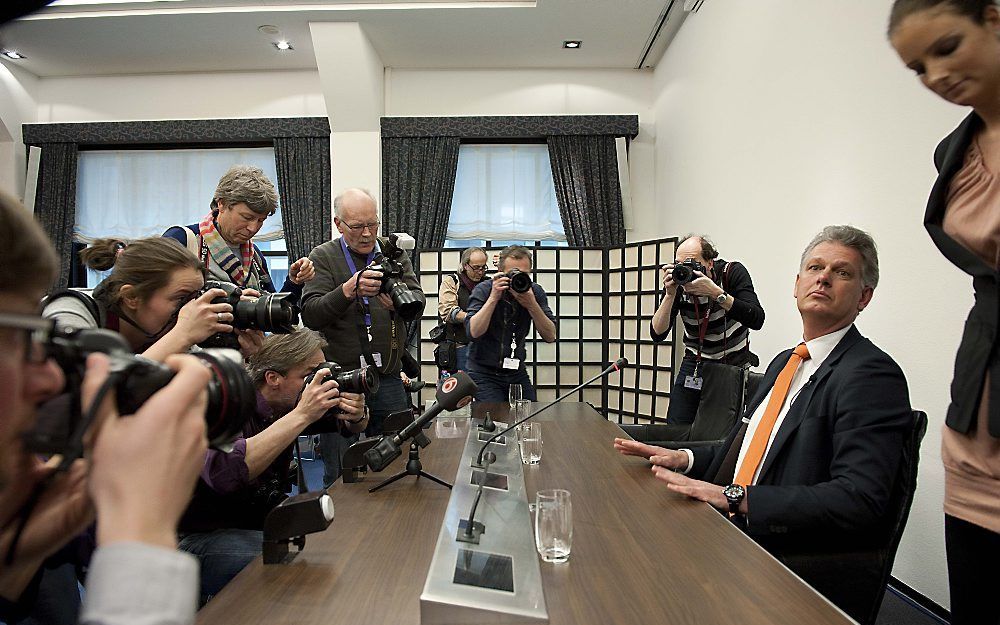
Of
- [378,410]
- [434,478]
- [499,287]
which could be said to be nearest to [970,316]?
[434,478]

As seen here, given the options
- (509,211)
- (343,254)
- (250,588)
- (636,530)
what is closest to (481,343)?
(343,254)

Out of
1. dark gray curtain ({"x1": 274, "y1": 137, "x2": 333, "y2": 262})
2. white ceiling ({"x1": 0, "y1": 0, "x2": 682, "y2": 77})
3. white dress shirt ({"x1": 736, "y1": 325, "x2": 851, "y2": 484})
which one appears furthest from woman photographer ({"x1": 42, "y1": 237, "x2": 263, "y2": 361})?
dark gray curtain ({"x1": 274, "y1": 137, "x2": 333, "y2": 262})

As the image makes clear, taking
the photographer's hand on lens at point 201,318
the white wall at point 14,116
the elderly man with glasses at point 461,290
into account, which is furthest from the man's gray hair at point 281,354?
the white wall at point 14,116

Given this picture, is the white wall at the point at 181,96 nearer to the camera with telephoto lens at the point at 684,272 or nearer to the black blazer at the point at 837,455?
the camera with telephoto lens at the point at 684,272

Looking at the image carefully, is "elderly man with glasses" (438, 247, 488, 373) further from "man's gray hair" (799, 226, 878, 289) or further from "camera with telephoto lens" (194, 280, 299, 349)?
"man's gray hair" (799, 226, 878, 289)

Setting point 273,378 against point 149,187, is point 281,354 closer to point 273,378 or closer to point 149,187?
point 273,378

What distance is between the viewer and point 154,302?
158 centimetres

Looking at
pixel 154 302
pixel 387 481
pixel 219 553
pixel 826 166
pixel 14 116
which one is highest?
pixel 14 116

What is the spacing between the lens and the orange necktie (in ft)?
4.98

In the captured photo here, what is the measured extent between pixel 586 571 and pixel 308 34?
18.4 ft

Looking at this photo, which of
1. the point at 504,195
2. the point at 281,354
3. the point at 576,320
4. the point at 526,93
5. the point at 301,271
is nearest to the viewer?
the point at 281,354

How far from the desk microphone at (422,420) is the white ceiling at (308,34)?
426 cm

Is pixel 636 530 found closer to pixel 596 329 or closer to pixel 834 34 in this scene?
pixel 834 34

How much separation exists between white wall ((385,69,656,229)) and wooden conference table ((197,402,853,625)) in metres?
5.22
